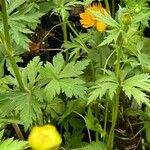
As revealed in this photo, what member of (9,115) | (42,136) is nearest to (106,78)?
(9,115)

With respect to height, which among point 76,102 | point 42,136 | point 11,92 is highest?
→ point 42,136

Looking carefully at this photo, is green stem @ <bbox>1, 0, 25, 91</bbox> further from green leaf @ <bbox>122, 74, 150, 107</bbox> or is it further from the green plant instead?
green leaf @ <bbox>122, 74, 150, 107</bbox>

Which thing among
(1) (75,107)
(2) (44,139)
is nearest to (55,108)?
(1) (75,107)

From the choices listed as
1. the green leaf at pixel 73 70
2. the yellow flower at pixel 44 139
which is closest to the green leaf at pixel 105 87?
the green leaf at pixel 73 70

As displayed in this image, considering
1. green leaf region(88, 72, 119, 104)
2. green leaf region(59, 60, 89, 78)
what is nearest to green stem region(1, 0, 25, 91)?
green leaf region(59, 60, 89, 78)

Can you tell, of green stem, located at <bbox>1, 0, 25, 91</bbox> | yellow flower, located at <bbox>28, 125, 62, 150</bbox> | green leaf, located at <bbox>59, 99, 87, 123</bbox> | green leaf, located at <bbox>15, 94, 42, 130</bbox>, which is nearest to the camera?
yellow flower, located at <bbox>28, 125, 62, 150</bbox>

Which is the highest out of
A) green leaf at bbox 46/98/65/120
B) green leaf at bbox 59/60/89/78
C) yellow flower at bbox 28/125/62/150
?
yellow flower at bbox 28/125/62/150

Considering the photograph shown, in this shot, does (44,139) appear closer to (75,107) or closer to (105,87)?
(105,87)

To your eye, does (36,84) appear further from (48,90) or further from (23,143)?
(23,143)
